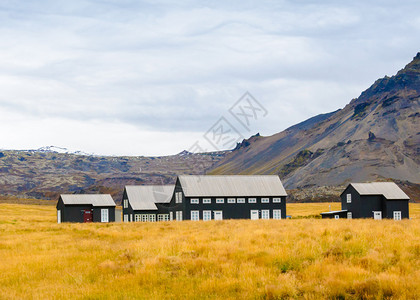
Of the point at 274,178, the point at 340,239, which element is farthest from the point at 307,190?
the point at 340,239

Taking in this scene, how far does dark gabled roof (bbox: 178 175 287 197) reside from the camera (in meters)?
62.7

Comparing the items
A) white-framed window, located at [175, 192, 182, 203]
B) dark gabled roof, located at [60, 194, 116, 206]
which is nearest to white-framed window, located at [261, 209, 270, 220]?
white-framed window, located at [175, 192, 182, 203]

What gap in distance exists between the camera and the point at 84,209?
224 ft

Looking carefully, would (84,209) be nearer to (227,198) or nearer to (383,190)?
(227,198)

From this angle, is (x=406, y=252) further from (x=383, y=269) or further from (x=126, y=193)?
(x=126, y=193)

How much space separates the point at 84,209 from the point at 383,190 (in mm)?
38756

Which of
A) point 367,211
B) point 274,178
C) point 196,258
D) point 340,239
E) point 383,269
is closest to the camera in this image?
point 383,269

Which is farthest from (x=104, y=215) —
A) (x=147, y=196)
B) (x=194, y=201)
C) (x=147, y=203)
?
(x=194, y=201)

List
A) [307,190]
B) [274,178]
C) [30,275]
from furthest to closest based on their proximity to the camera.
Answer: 1. [307,190]
2. [274,178]
3. [30,275]

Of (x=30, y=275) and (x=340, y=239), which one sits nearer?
(x=30, y=275)

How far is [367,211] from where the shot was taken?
60.4 m

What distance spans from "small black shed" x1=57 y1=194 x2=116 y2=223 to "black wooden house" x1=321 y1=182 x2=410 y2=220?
3203 centimetres

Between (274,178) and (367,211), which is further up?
(274,178)

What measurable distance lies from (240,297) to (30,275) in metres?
6.92
